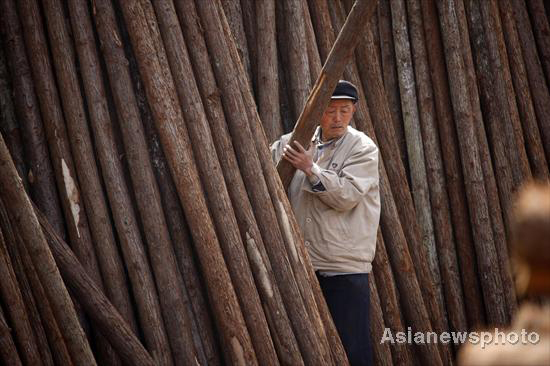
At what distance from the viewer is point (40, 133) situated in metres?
4.73

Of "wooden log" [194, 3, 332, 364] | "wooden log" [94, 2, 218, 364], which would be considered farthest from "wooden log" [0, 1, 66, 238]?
"wooden log" [194, 3, 332, 364]

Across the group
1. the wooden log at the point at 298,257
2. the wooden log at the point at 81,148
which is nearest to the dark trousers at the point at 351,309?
the wooden log at the point at 298,257

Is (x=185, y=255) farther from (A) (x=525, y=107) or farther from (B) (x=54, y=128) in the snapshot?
(A) (x=525, y=107)

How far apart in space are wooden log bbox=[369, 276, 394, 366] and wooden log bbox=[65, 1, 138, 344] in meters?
1.93

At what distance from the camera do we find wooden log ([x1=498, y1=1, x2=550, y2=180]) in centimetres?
739

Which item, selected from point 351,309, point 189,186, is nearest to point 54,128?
point 189,186

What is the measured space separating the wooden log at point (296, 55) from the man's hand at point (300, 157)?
103 cm

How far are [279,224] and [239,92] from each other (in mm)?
811

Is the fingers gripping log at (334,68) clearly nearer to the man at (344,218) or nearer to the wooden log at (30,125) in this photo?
the man at (344,218)

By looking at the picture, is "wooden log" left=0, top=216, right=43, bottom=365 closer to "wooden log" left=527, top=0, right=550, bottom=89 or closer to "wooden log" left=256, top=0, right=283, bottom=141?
"wooden log" left=256, top=0, right=283, bottom=141

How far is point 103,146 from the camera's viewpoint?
4707 mm

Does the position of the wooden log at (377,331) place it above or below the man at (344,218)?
below

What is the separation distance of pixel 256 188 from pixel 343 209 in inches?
24.0

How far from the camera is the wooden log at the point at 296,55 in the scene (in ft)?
19.7
